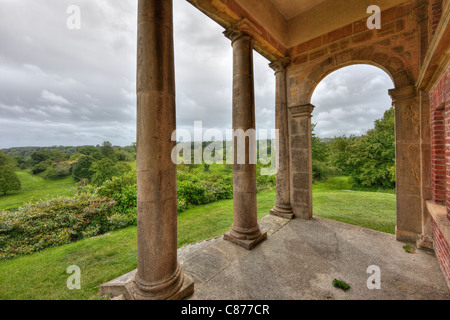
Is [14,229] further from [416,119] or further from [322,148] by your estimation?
→ [322,148]

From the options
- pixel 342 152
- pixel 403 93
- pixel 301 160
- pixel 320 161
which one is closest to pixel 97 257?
pixel 301 160

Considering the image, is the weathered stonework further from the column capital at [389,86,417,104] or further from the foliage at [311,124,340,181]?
the foliage at [311,124,340,181]

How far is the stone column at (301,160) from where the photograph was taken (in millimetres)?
6426

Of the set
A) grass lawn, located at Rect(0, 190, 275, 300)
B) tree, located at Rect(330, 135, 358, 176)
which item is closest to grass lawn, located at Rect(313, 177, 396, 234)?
grass lawn, located at Rect(0, 190, 275, 300)

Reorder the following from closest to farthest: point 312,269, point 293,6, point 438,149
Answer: point 312,269, point 438,149, point 293,6

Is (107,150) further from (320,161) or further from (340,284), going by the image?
(320,161)

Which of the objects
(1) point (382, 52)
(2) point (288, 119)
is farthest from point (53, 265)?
(1) point (382, 52)

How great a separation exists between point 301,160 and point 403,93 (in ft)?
10.8

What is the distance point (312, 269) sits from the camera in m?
3.62

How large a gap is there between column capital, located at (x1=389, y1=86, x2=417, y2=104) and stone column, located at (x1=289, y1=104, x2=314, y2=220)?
7.27ft

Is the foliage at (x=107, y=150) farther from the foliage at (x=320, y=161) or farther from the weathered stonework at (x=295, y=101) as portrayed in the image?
the foliage at (x=320, y=161)
